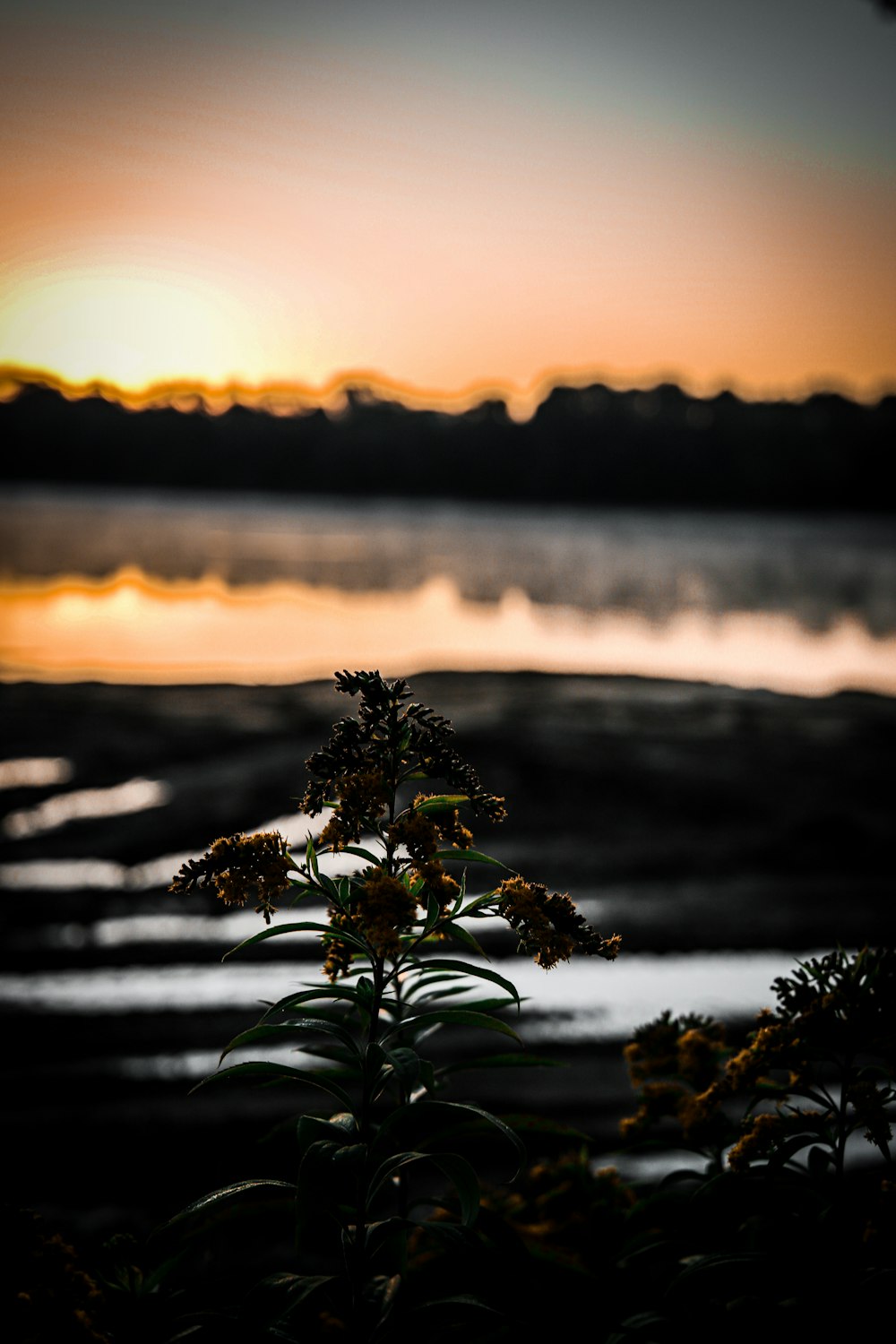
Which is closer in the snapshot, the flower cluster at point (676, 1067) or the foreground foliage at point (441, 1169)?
the foreground foliage at point (441, 1169)

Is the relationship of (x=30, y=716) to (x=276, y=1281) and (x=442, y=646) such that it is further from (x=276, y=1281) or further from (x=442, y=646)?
(x=276, y=1281)

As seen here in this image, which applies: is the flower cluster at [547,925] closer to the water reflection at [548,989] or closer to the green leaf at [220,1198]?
the green leaf at [220,1198]

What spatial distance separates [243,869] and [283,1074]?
1.06 ft

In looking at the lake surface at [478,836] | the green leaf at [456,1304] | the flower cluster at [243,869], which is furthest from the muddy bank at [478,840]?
the flower cluster at [243,869]

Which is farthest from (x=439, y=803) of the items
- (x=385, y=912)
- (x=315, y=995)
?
(x=315, y=995)

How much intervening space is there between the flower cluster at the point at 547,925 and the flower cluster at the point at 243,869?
1.12ft

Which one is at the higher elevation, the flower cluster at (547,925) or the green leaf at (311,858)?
the green leaf at (311,858)

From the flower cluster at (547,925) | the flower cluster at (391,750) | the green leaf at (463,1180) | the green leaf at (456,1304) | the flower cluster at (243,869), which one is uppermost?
the flower cluster at (391,750)

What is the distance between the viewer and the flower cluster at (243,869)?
62.6 inches

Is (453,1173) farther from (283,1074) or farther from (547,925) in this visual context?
(547,925)

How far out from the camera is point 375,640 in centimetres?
1916

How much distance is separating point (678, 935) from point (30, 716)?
290 inches

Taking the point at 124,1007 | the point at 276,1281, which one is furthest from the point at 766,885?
the point at 276,1281

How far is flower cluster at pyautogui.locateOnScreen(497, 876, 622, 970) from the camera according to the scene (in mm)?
1568
